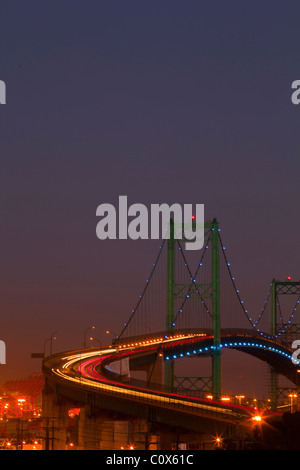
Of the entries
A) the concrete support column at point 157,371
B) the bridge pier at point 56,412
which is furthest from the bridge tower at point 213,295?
the bridge pier at point 56,412

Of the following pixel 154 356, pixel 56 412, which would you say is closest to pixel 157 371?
pixel 154 356

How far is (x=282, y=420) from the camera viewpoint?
60.8 metres

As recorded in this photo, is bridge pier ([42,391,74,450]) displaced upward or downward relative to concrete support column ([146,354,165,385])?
downward

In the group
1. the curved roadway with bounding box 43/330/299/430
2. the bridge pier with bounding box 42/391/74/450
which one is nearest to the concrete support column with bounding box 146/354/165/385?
the curved roadway with bounding box 43/330/299/430

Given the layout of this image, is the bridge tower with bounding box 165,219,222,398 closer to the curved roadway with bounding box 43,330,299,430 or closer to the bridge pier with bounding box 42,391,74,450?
the curved roadway with bounding box 43,330,299,430

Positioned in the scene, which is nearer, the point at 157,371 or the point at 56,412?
the point at 56,412

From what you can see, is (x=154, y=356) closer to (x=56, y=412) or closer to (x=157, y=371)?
(x=157, y=371)

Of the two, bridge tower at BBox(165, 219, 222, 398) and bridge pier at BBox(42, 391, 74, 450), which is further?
bridge tower at BBox(165, 219, 222, 398)

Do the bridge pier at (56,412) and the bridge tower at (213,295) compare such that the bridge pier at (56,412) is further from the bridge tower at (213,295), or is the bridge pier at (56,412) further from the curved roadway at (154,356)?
the bridge tower at (213,295)

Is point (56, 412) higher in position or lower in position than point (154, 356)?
lower

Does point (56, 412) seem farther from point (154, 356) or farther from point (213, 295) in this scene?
point (213, 295)

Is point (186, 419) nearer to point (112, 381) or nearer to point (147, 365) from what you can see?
point (112, 381)
